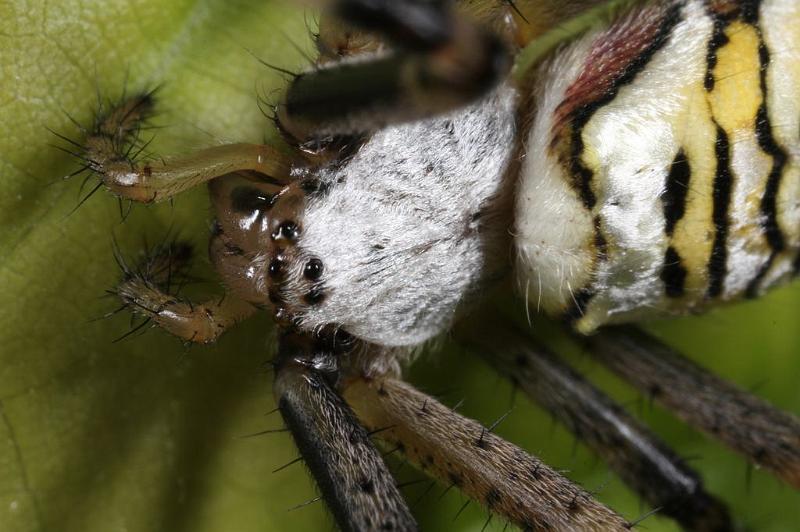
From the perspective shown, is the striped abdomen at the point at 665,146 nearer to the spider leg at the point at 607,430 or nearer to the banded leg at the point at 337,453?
the spider leg at the point at 607,430

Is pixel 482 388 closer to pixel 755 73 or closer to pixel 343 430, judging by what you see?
pixel 343 430

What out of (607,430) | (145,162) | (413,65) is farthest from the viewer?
(607,430)

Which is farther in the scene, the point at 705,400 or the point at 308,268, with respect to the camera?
the point at 705,400

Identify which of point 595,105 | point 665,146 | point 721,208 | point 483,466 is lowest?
point 483,466

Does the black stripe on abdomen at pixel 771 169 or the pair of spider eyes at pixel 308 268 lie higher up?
the pair of spider eyes at pixel 308 268

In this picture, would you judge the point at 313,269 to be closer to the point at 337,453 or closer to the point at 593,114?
the point at 337,453

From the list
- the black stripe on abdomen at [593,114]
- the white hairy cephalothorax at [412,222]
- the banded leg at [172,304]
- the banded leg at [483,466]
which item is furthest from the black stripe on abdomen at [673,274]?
the banded leg at [172,304]

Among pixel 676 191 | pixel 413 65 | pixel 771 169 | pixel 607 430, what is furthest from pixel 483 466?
pixel 413 65

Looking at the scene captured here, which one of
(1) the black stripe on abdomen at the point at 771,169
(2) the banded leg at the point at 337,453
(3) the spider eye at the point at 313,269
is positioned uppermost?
(3) the spider eye at the point at 313,269
